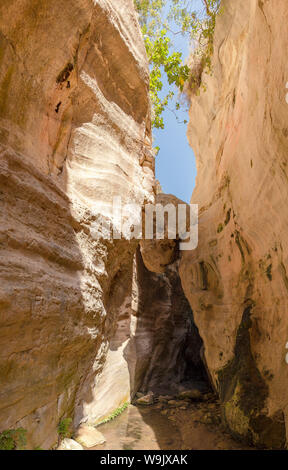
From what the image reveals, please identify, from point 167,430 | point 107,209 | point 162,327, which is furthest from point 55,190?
point 162,327

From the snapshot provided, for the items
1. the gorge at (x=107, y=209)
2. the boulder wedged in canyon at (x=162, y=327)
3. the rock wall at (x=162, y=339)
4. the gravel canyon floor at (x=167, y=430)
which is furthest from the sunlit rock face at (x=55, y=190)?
the rock wall at (x=162, y=339)

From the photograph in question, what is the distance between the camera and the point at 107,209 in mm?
4094

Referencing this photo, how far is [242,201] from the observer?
18.8 ft

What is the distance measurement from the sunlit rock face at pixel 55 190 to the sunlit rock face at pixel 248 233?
7.13ft

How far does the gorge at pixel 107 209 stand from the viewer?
2.72 meters

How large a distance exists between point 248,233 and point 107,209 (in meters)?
2.89

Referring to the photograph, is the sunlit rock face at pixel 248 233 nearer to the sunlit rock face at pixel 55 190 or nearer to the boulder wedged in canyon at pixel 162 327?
the boulder wedged in canyon at pixel 162 327

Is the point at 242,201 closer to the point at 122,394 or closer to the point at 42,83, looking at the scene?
the point at 42,83

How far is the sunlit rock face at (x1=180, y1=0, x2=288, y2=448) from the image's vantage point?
4168mm

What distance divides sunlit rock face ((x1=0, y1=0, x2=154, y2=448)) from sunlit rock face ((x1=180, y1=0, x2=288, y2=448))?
2.17 m

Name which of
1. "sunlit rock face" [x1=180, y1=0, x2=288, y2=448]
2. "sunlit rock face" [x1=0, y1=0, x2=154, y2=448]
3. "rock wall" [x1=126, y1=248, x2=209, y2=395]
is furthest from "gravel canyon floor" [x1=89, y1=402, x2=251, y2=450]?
"sunlit rock face" [x1=0, y1=0, x2=154, y2=448]

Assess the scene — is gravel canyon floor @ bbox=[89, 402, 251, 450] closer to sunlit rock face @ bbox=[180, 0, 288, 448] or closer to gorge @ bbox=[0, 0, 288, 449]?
gorge @ bbox=[0, 0, 288, 449]

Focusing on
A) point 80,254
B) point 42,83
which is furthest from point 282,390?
point 42,83
